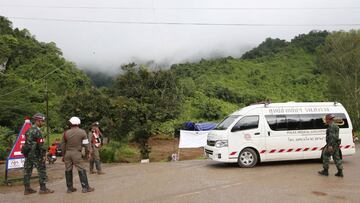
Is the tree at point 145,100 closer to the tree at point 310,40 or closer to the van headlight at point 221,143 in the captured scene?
the van headlight at point 221,143

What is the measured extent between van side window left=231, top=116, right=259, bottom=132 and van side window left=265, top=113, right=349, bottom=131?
46 cm

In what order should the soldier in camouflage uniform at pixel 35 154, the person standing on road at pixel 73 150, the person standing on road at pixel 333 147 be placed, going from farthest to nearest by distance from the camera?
the person standing on road at pixel 333 147, the soldier in camouflage uniform at pixel 35 154, the person standing on road at pixel 73 150

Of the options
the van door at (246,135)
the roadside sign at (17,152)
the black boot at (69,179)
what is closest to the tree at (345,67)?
the van door at (246,135)

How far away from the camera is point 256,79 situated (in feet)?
211

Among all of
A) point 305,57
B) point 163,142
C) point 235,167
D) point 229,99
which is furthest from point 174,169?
point 305,57

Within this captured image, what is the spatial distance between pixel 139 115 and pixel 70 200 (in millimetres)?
11400

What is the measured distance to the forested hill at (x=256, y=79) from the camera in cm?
5378

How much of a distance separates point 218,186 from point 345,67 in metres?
27.7

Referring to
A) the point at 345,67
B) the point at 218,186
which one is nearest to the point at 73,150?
the point at 218,186

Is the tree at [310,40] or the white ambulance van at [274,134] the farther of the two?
the tree at [310,40]

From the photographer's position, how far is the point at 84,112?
72.6ft

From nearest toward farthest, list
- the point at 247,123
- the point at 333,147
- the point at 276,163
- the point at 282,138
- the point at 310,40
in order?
the point at 333,147 → the point at 247,123 → the point at 282,138 → the point at 276,163 → the point at 310,40

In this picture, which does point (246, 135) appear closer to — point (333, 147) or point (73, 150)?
point (333, 147)

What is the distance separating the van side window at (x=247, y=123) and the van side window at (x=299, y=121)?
458 millimetres
